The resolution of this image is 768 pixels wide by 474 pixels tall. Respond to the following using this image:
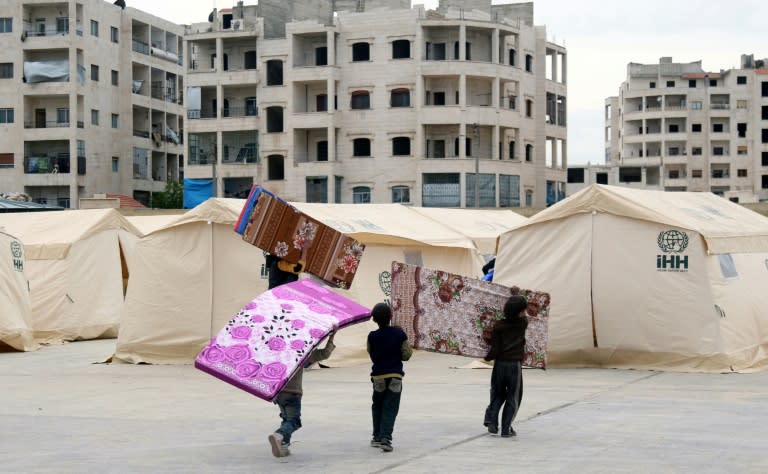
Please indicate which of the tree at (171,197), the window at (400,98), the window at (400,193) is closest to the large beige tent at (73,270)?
the window at (400,193)

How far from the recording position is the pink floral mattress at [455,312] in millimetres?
11758

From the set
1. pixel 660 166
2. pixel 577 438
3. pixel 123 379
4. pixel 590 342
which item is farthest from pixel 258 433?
pixel 660 166

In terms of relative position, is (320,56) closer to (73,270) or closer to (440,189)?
(440,189)

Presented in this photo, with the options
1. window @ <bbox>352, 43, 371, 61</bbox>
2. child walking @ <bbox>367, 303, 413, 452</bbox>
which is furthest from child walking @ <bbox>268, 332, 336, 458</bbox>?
window @ <bbox>352, 43, 371, 61</bbox>

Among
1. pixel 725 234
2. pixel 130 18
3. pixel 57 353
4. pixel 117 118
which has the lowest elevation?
pixel 57 353

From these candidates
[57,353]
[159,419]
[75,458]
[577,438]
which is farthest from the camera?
[57,353]

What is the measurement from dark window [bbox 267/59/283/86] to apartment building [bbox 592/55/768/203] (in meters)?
41.0

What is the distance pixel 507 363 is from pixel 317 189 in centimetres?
5835

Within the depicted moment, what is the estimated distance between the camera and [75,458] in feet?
32.2

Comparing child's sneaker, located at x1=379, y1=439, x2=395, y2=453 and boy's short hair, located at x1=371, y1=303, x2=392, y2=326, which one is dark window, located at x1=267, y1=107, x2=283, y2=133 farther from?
child's sneaker, located at x1=379, y1=439, x2=395, y2=453

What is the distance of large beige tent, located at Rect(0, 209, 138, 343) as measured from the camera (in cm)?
2430

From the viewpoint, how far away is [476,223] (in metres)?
28.2

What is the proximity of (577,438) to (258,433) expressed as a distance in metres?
2.97

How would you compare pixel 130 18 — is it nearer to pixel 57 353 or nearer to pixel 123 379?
pixel 57 353
